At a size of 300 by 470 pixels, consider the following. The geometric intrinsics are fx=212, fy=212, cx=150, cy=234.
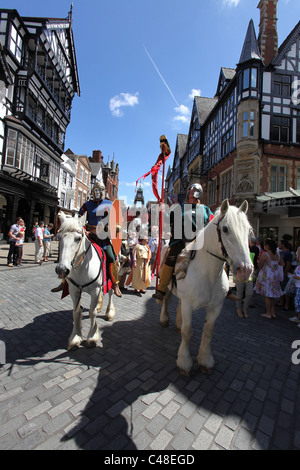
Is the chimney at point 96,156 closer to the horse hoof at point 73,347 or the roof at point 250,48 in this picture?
the roof at point 250,48

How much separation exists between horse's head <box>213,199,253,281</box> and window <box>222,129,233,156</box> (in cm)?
1717

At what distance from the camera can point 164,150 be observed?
3684 millimetres

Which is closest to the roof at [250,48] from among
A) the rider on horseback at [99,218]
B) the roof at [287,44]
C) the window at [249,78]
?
the window at [249,78]

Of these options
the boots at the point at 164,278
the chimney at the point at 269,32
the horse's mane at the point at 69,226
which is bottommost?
the boots at the point at 164,278

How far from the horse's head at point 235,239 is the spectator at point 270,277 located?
406 centimetres

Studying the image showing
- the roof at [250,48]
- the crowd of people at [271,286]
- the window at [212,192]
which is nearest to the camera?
the crowd of people at [271,286]

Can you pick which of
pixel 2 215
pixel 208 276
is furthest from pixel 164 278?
pixel 2 215

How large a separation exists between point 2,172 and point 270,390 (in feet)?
59.3

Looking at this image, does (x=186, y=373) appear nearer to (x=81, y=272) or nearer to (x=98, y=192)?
(x=81, y=272)

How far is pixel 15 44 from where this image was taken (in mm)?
15422

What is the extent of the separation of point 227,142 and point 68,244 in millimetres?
18923

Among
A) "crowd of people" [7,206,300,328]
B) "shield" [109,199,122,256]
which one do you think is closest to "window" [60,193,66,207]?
"crowd of people" [7,206,300,328]

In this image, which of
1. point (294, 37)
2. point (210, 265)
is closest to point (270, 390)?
point (210, 265)

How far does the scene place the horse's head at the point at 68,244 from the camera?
8.20ft
